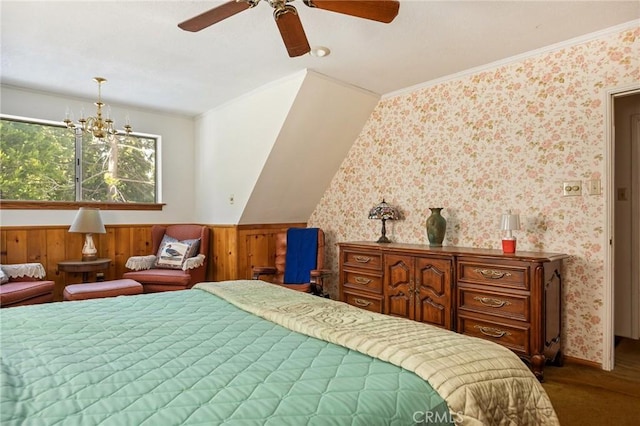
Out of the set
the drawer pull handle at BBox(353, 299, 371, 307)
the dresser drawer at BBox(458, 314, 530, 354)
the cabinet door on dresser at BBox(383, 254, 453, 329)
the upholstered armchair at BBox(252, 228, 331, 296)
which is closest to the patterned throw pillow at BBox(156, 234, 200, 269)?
the upholstered armchair at BBox(252, 228, 331, 296)

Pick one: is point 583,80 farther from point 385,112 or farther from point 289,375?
point 289,375

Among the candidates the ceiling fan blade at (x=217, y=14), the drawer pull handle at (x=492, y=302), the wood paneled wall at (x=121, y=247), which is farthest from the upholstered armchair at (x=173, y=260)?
the drawer pull handle at (x=492, y=302)

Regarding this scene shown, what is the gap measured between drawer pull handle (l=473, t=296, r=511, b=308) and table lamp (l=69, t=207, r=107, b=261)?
11.5ft

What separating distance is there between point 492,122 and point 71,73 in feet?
11.8

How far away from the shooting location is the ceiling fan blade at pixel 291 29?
6.09 ft

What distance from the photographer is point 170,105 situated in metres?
4.43

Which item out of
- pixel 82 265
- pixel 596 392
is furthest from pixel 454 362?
pixel 82 265

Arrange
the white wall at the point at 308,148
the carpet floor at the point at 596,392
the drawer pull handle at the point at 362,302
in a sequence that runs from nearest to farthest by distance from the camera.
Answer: the carpet floor at the point at 596,392 < the drawer pull handle at the point at 362,302 < the white wall at the point at 308,148

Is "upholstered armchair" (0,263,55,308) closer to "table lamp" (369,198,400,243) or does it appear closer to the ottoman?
the ottoman

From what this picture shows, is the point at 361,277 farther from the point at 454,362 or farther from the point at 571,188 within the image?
the point at 454,362

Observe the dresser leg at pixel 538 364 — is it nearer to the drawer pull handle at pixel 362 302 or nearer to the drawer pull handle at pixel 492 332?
the drawer pull handle at pixel 492 332

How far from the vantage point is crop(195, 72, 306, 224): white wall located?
372cm

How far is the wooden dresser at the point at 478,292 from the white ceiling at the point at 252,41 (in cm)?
152

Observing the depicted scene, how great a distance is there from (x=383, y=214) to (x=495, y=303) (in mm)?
1375
